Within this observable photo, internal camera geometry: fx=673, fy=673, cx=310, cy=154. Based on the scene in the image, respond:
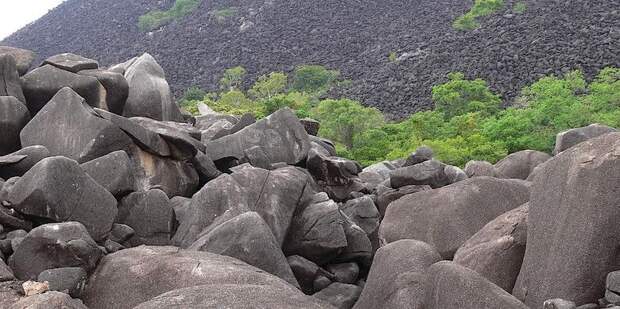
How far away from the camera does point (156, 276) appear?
34.3ft

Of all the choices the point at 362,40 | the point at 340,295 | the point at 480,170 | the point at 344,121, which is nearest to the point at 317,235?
the point at 340,295

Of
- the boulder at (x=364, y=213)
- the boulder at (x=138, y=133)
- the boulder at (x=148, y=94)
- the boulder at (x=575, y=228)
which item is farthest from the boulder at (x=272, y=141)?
the boulder at (x=575, y=228)

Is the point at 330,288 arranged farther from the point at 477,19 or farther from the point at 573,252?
the point at 477,19

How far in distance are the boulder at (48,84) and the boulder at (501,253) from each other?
1135 centimetres

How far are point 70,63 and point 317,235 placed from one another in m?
8.90

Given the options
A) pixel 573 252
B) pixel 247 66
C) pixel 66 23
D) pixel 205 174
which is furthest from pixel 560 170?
pixel 66 23

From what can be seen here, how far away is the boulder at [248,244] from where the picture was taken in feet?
40.7

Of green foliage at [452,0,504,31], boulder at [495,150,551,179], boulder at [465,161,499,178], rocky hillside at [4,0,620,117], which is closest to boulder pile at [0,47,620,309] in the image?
boulder at [495,150,551,179]

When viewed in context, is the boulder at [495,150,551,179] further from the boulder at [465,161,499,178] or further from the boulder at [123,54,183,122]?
the boulder at [123,54,183,122]

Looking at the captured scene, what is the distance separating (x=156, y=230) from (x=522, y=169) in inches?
587

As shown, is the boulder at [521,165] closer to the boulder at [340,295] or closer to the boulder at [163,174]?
the boulder at [340,295]

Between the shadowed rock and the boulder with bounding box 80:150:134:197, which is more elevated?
the boulder with bounding box 80:150:134:197

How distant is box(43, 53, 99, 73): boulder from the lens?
1869cm

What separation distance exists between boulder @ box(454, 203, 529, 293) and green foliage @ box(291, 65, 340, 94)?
7550cm
